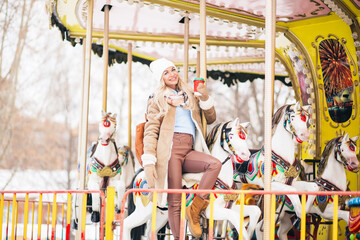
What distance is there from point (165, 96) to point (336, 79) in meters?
4.07

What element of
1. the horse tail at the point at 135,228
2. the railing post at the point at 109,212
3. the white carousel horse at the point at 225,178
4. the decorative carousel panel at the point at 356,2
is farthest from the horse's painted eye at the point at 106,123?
the decorative carousel panel at the point at 356,2

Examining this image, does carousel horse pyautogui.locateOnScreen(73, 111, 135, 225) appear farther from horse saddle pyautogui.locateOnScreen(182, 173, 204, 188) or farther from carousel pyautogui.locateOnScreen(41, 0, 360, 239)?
horse saddle pyautogui.locateOnScreen(182, 173, 204, 188)

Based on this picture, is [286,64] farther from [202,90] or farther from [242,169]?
[202,90]

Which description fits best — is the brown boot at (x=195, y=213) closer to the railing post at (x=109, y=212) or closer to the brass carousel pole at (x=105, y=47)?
the railing post at (x=109, y=212)

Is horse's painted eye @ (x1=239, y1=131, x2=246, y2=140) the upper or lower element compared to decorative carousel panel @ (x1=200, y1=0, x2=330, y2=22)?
lower

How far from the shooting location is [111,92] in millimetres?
20516

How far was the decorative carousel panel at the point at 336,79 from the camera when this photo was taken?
811 cm

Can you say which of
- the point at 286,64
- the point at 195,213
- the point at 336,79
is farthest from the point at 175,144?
the point at 286,64

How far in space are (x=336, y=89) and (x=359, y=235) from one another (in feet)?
13.6

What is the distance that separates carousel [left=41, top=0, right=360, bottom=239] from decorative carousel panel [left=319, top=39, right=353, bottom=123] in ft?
0.05

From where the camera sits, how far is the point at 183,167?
17.2ft

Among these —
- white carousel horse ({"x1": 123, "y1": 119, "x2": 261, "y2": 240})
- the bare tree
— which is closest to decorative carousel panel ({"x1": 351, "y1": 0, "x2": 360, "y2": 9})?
white carousel horse ({"x1": 123, "y1": 119, "x2": 261, "y2": 240})

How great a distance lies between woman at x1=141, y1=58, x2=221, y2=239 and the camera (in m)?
5.00

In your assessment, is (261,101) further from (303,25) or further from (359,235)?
(359,235)
